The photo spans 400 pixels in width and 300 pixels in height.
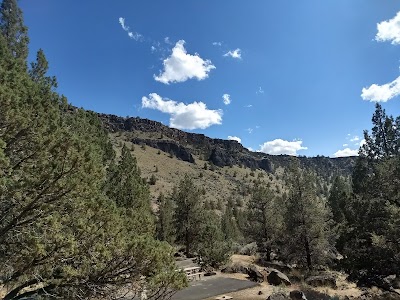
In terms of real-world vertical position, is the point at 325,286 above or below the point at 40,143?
below

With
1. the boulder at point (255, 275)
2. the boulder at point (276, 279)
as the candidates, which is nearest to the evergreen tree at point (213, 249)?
the boulder at point (255, 275)

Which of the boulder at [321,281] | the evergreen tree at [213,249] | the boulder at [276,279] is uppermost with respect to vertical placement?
the evergreen tree at [213,249]

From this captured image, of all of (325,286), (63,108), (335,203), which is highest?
(63,108)

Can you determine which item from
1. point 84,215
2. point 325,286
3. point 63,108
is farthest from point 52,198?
point 325,286

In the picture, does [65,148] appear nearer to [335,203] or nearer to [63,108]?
[63,108]

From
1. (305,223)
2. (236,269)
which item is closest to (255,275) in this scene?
(236,269)

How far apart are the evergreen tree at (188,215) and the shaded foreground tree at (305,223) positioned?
391 inches

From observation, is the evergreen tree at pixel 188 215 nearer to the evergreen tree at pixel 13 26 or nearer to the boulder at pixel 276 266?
the boulder at pixel 276 266

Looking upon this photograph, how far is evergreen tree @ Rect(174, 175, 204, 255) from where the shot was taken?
35375mm

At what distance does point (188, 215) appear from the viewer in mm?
35469

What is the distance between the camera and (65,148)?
8.73m

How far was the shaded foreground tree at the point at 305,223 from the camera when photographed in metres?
27.4

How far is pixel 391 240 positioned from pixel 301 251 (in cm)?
1125

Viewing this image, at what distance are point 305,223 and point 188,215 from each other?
12.5 meters
